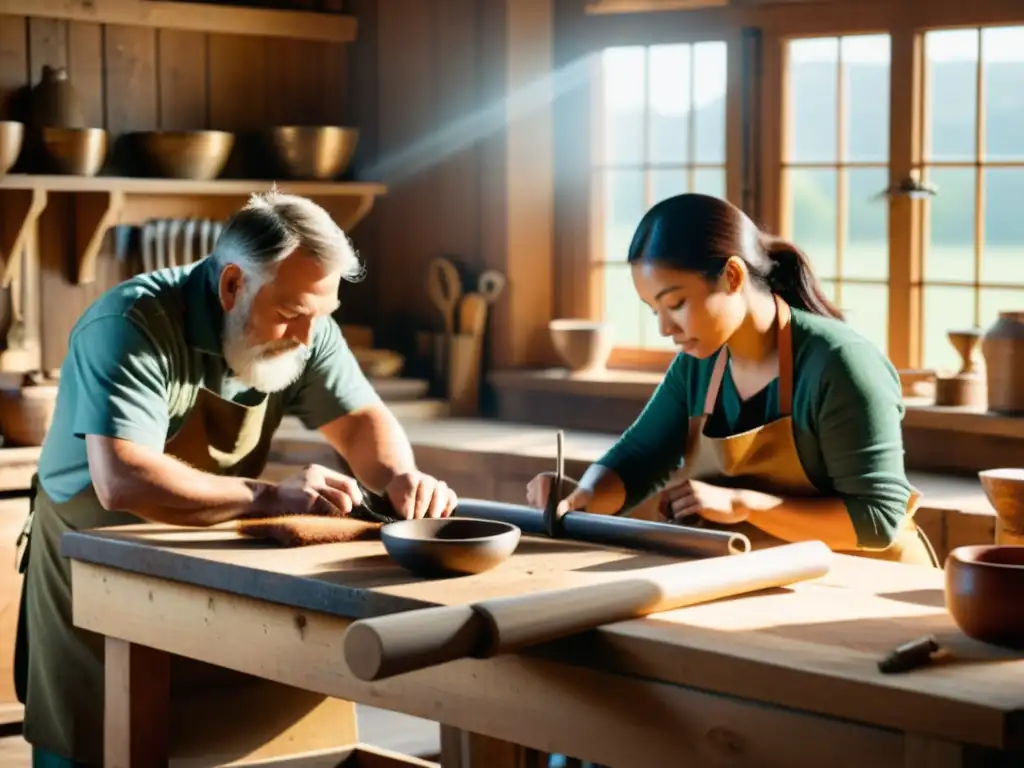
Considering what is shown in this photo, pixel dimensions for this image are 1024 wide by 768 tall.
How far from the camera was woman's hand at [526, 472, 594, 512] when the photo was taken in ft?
10.3

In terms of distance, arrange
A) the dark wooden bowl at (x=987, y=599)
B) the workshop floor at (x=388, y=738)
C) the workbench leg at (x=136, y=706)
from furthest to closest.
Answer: the workshop floor at (x=388, y=738) → the workbench leg at (x=136, y=706) → the dark wooden bowl at (x=987, y=599)

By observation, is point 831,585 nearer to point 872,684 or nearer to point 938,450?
point 872,684

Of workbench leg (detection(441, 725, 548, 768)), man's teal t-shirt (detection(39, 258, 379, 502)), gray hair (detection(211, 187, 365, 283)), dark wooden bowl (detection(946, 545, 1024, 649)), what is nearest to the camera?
dark wooden bowl (detection(946, 545, 1024, 649))

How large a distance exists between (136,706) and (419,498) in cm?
63

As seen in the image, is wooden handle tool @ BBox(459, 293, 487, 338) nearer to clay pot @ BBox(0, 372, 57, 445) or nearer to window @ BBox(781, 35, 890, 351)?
window @ BBox(781, 35, 890, 351)

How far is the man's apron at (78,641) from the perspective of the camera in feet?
10.4

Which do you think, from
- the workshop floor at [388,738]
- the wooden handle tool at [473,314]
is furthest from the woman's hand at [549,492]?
the wooden handle tool at [473,314]

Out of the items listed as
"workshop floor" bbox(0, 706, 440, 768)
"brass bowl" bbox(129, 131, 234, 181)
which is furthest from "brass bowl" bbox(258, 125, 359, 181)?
"workshop floor" bbox(0, 706, 440, 768)

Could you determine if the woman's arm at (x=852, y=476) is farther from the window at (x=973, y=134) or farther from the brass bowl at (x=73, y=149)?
the brass bowl at (x=73, y=149)

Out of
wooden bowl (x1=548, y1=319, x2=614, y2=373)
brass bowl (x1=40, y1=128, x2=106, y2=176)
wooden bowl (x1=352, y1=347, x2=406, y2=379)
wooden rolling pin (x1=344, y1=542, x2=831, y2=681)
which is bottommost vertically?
wooden rolling pin (x1=344, y1=542, x2=831, y2=681)

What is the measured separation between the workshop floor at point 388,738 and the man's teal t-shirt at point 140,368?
139 centimetres

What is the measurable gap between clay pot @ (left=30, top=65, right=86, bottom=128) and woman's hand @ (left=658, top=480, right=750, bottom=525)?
2.78 m

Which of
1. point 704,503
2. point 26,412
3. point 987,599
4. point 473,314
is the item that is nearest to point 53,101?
point 26,412

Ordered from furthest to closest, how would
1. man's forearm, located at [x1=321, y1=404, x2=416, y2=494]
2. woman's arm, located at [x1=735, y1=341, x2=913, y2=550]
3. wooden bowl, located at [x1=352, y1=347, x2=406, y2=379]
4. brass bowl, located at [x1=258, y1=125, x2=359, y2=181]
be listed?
wooden bowl, located at [x1=352, y1=347, x2=406, y2=379]
brass bowl, located at [x1=258, y1=125, x2=359, y2=181]
man's forearm, located at [x1=321, y1=404, x2=416, y2=494]
woman's arm, located at [x1=735, y1=341, x2=913, y2=550]
